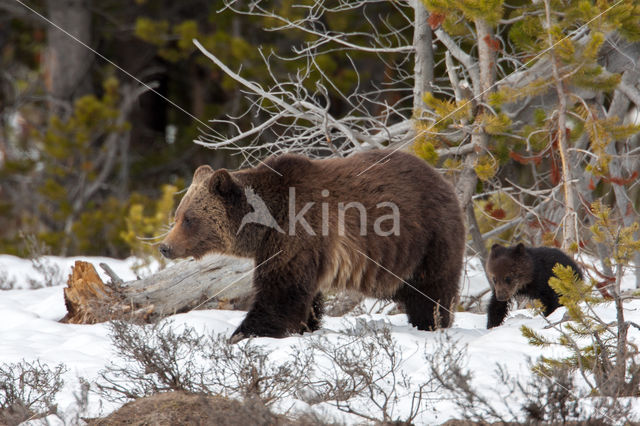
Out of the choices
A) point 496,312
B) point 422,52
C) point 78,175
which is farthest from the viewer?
point 78,175

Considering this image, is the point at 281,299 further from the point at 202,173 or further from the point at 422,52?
the point at 422,52

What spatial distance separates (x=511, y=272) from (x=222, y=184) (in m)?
2.66

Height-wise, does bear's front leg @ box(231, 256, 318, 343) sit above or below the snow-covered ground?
above

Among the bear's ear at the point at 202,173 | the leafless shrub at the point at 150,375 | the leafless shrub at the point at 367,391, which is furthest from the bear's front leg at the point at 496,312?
the leafless shrub at the point at 150,375

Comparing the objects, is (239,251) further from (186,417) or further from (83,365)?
(186,417)

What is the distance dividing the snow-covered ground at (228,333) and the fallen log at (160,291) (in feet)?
0.78

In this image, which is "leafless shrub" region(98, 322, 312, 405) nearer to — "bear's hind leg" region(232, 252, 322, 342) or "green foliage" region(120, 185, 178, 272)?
"bear's hind leg" region(232, 252, 322, 342)

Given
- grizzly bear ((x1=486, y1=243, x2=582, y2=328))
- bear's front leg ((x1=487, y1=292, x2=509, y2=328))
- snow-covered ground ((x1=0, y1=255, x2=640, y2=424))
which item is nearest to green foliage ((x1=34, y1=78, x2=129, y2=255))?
snow-covered ground ((x1=0, y1=255, x2=640, y2=424))

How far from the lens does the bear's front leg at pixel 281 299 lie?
5.60 meters

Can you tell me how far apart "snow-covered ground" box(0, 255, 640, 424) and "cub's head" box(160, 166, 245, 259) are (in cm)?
64

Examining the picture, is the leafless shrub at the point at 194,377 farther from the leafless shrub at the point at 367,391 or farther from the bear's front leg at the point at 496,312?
the bear's front leg at the point at 496,312

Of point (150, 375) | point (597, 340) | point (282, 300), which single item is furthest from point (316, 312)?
point (597, 340)

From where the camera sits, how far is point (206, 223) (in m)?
6.07

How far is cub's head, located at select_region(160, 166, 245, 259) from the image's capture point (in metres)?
5.99
